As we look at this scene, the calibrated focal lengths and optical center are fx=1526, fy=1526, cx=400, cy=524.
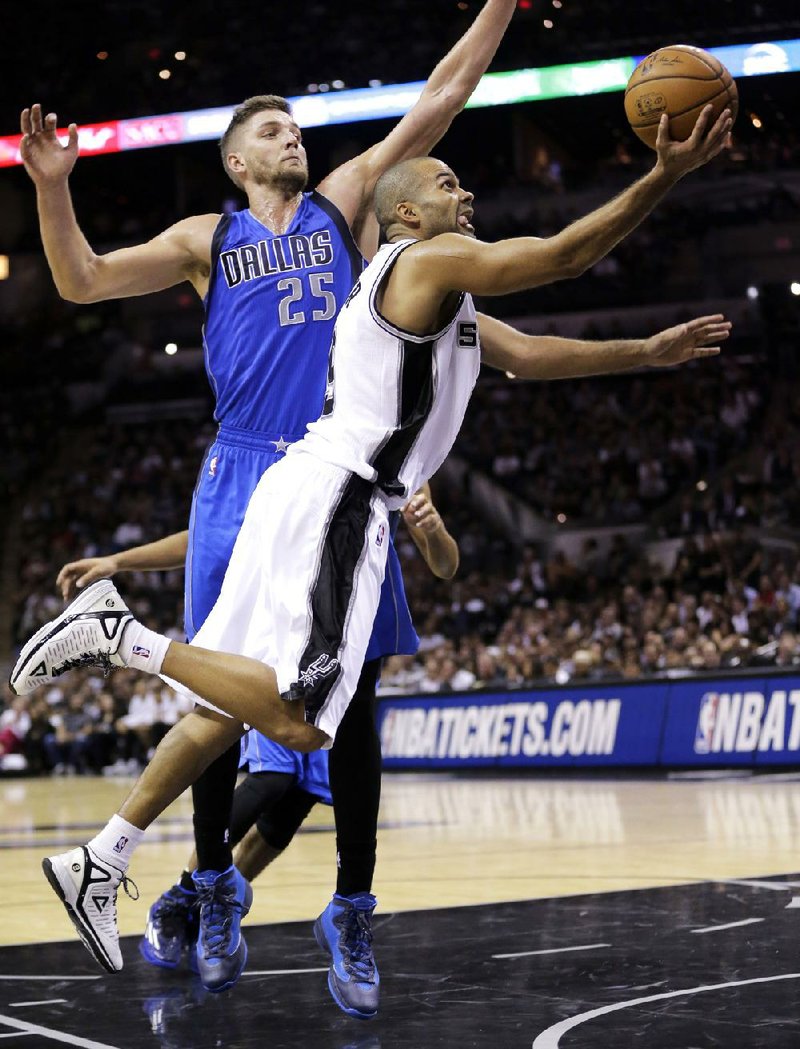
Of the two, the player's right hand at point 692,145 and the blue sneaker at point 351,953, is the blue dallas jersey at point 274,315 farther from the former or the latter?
the blue sneaker at point 351,953

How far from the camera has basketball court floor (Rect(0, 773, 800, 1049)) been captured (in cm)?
410

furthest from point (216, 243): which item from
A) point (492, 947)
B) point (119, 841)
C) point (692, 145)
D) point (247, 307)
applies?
point (492, 947)

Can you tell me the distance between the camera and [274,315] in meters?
4.94

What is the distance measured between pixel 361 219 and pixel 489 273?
1.31 metres

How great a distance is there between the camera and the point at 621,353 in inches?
191

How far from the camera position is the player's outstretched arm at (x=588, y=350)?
4805 mm

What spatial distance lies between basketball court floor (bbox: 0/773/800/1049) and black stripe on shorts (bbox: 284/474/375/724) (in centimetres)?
93

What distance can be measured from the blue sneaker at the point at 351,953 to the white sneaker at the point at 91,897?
2.08ft

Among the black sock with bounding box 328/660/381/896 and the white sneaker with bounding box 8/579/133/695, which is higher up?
the white sneaker with bounding box 8/579/133/695

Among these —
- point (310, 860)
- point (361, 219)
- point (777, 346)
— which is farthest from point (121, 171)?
point (361, 219)

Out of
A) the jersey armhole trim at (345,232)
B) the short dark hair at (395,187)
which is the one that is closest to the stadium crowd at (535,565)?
the jersey armhole trim at (345,232)

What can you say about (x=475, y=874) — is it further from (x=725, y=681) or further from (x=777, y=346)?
(x=777, y=346)

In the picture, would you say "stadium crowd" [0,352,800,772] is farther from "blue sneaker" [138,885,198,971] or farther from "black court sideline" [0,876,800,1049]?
"blue sneaker" [138,885,198,971]

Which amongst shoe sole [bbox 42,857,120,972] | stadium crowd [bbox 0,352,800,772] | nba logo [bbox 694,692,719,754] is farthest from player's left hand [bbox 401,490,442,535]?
nba logo [bbox 694,692,719,754]
